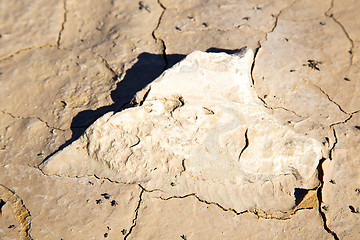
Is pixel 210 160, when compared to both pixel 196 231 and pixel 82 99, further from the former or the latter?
pixel 82 99

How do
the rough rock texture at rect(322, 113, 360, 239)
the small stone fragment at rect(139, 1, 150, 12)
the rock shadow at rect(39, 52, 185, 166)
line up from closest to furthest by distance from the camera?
the rough rock texture at rect(322, 113, 360, 239)
the rock shadow at rect(39, 52, 185, 166)
the small stone fragment at rect(139, 1, 150, 12)

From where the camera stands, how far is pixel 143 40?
3.90 m

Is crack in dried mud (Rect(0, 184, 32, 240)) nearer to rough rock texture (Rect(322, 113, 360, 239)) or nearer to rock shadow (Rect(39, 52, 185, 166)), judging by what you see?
rock shadow (Rect(39, 52, 185, 166))

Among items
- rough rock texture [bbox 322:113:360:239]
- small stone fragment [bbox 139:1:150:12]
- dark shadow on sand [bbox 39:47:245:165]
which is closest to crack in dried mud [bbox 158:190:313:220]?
rough rock texture [bbox 322:113:360:239]

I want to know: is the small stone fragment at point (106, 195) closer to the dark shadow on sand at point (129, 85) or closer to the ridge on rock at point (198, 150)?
the ridge on rock at point (198, 150)

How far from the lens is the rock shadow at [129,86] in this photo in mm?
3186

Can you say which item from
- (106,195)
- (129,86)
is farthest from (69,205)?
(129,86)

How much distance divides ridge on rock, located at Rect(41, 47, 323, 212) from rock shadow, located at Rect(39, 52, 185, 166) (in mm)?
381

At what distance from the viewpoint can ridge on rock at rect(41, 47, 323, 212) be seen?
2773 mm

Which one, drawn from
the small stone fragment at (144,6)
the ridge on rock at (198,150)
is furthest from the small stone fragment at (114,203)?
the small stone fragment at (144,6)

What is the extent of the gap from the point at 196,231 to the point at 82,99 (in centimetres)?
175

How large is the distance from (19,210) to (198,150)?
155cm

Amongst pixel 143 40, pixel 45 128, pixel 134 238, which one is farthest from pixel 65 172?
pixel 143 40

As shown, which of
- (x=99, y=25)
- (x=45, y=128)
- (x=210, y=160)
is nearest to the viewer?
(x=210, y=160)
